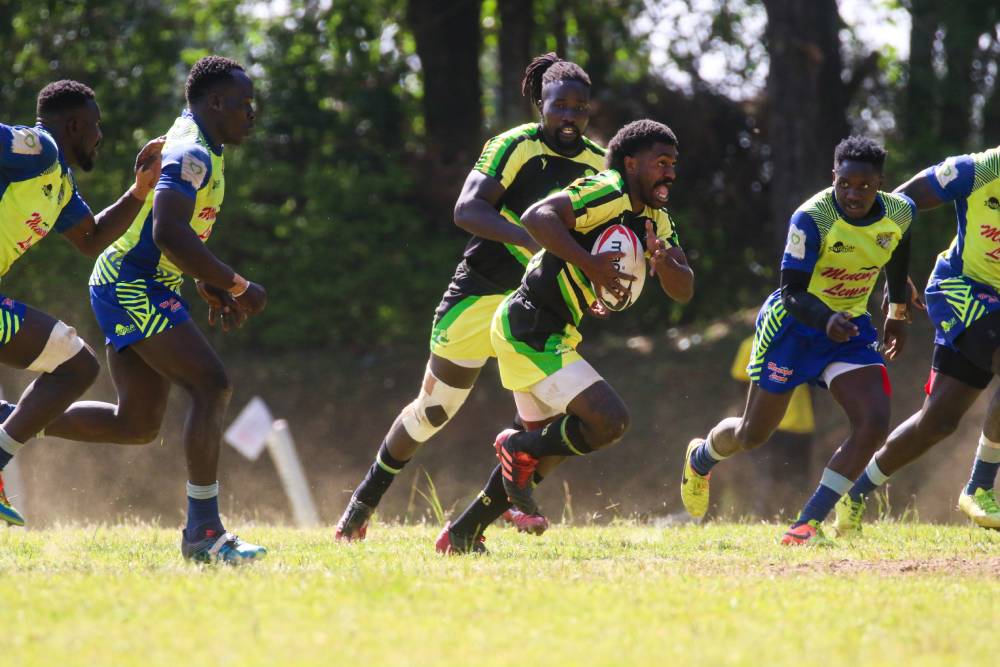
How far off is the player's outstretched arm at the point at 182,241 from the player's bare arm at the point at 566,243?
125cm

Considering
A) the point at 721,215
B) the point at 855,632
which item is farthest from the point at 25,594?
the point at 721,215

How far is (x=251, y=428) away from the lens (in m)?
10.7

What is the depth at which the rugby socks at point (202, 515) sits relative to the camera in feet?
20.4

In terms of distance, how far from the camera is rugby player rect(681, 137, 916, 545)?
6.95 metres

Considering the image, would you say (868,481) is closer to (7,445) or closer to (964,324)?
(964,324)

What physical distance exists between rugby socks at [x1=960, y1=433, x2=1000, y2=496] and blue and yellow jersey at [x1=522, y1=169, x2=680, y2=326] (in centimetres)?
243

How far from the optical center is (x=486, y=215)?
6.93 metres

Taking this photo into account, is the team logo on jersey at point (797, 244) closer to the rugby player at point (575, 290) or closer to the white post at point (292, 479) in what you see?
Answer: the rugby player at point (575, 290)

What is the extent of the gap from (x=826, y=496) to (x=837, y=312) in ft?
3.28

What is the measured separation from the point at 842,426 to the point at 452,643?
37.3 ft

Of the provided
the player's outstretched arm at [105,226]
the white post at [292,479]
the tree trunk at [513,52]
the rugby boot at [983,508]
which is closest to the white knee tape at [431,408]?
the player's outstretched arm at [105,226]

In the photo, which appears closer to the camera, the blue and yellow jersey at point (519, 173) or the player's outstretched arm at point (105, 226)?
the player's outstretched arm at point (105, 226)

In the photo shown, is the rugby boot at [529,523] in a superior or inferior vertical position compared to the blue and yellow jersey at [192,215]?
inferior

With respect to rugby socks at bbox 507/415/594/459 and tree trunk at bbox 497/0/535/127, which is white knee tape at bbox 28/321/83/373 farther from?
tree trunk at bbox 497/0/535/127
